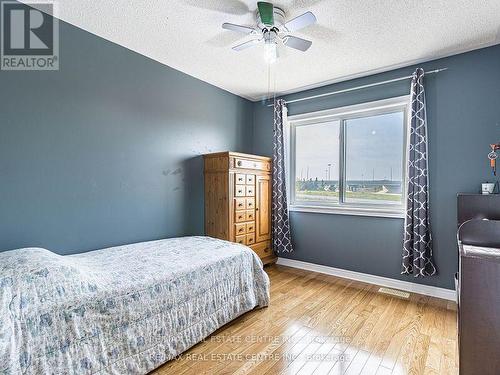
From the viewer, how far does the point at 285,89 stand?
372 centimetres

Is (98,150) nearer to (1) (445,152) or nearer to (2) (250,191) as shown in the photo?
(2) (250,191)

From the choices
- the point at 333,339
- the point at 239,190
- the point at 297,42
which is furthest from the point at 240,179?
the point at 333,339

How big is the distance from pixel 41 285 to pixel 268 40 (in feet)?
7.36

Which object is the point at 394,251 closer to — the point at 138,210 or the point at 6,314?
the point at 138,210

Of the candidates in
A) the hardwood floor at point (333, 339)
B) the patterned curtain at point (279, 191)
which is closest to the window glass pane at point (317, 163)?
the patterned curtain at point (279, 191)

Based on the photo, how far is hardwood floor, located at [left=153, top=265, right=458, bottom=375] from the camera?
1711 millimetres

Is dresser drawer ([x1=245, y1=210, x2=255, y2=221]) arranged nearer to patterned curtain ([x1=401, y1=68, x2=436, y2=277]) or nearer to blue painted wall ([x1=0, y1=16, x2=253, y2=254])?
A: blue painted wall ([x1=0, y1=16, x2=253, y2=254])

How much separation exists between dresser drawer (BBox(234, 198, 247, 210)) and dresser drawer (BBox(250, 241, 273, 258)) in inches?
22.8

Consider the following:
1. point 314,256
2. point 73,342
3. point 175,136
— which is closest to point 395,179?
point 314,256

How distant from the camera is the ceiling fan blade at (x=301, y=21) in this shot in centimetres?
178

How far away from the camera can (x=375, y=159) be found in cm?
325

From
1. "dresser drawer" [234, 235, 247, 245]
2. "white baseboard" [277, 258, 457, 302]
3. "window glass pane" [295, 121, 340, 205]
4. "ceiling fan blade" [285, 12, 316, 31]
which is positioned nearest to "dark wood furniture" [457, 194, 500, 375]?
"white baseboard" [277, 258, 457, 302]

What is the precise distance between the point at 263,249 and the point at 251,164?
1206 millimetres

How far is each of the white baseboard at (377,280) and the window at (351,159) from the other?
0.76 m
